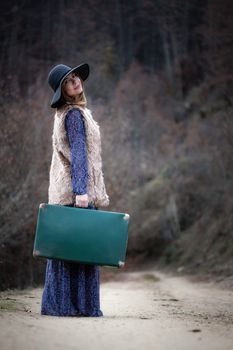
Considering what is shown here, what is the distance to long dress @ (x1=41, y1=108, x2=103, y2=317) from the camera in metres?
5.06

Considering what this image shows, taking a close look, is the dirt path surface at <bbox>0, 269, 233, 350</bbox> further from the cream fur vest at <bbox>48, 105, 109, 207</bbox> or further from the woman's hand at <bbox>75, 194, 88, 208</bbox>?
the cream fur vest at <bbox>48, 105, 109, 207</bbox>

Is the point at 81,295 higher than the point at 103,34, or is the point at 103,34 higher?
the point at 103,34

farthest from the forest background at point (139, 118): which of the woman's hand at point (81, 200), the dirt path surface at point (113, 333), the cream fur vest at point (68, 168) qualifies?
the dirt path surface at point (113, 333)

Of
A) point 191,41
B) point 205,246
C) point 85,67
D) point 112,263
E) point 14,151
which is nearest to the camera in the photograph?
point 112,263

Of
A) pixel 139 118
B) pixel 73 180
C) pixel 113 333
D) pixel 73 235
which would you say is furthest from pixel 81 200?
pixel 139 118

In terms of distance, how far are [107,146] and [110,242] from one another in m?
13.5

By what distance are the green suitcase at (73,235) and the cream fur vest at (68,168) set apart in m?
0.41

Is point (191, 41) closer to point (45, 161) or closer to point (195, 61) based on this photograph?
point (195, 61)

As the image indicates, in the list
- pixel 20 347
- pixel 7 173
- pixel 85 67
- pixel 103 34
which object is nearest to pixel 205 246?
pixel 7 173

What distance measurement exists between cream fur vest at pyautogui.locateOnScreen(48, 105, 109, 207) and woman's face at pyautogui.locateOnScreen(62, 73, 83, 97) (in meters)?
0.14

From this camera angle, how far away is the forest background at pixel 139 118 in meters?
14.3

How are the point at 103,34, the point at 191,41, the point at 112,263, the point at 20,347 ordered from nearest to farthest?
1. the point at 20,347
2. the point at 112,263
3. the point at 103,34
4. the point at 191,41

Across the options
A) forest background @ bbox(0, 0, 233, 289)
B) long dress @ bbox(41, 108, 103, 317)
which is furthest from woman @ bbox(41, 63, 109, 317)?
forest background @ bbox(0, 0, 233, 289)

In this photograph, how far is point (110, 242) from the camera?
15.8 ft
